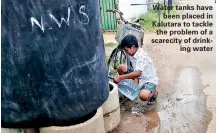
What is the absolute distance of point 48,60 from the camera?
3043mm

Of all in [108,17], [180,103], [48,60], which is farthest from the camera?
[108,17]

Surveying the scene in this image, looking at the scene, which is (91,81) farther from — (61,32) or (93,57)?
(61,32)

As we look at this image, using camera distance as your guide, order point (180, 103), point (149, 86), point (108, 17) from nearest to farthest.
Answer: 1. point (149, 86)
2. point (180, 103)
3. point (108, 17)

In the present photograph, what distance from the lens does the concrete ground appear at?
4.38 meters

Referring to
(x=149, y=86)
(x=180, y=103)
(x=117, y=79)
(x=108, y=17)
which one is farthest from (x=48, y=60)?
(x=108, y=17)

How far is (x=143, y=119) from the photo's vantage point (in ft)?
15.0

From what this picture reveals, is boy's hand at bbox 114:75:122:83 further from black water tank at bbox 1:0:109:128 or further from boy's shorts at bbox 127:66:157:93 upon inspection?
black water tank at bbox 1:0:109:128

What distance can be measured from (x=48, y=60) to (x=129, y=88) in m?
1.96

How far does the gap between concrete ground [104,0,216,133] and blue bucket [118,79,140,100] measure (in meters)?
0.18

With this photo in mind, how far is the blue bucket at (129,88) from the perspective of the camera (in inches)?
188

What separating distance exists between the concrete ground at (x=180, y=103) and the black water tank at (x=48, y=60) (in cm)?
124

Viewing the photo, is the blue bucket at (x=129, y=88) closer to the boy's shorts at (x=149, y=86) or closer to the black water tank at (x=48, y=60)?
the boy's shorts at (x=149, y=86)

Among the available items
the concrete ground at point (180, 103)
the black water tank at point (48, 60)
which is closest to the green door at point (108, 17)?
the concrete ground at point (180, 103)

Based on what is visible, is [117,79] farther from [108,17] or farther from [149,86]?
[108,17]
